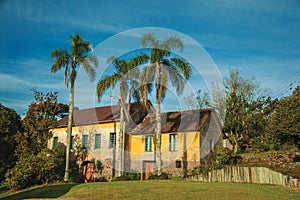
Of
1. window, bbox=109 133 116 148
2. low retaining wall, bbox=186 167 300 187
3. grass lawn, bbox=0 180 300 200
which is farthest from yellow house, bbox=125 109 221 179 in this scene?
grass lawn, bbox=0 180 300 200

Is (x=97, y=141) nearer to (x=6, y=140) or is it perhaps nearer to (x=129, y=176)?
(x=129, y=176)

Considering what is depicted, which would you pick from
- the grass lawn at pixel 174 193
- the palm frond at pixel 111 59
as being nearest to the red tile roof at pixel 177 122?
the palm frond at pixel 111 59

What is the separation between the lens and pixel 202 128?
1203 inches

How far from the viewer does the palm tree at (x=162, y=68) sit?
84.9 ft

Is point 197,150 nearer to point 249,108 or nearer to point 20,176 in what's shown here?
point 249,108

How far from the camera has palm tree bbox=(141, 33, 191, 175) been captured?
25.9 meters

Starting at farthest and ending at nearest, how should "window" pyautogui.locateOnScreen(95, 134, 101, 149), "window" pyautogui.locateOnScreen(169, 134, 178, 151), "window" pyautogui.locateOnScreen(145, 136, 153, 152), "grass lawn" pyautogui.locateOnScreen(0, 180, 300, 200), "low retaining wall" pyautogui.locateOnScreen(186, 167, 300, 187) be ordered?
"window" pyautogui.locateOnScreen(95, 134, 101, 149) < "window" pyautogui.locateOnScreen(145, 136, 153, 152) < "window" pyautogui.locateOnScreen(169, 134, 178, 151) < "low retaining wall" pyautogui.locateOnScreen(186, 167, 300, 187) < "grass lawn" pyautogui.locateOnScreen(0, 180, 300, 200)

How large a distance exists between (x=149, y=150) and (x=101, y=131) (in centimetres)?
557

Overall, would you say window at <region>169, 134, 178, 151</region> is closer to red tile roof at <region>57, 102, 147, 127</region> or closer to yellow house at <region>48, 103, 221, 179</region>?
yellow house at <region>48, 103, 221, 179</region>

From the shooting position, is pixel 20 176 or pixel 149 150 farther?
pixel 149 150

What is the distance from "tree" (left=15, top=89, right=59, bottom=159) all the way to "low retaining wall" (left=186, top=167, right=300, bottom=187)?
54.2 ft

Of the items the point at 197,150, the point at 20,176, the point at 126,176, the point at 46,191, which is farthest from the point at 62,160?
the point at 197,150

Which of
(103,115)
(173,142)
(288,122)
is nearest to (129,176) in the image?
(173,142)

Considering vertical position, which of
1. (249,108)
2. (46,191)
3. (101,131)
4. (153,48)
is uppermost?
(153,48)
